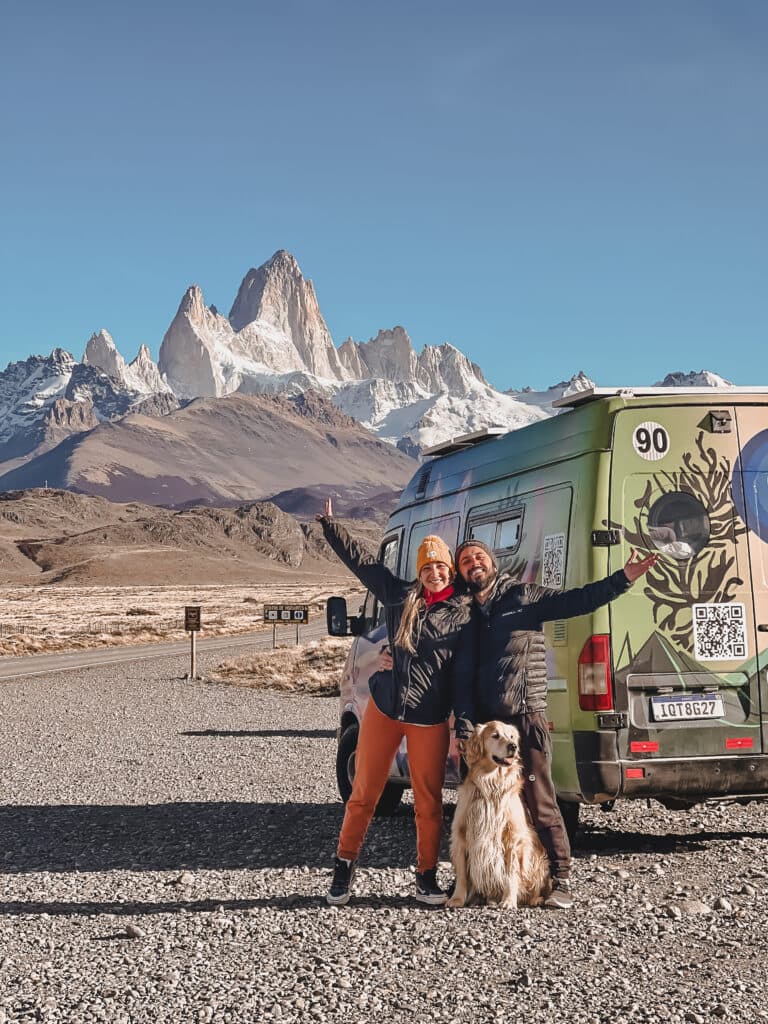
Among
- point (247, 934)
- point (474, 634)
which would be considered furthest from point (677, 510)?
point (247, 934)

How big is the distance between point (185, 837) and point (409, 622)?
3.63 meters

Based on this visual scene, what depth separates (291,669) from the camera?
31.0 meters

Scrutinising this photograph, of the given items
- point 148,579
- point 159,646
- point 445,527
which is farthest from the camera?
point 148,579

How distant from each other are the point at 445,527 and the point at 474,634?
2811mm

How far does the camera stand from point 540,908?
6.69m

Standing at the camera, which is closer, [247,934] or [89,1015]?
[89,1015]

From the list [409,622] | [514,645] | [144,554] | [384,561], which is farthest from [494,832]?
[144,554]

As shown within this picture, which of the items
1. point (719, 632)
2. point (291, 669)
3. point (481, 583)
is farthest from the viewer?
point (291, 669)

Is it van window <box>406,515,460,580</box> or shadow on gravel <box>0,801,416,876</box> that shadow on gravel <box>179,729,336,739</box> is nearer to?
shadow on gravel <box>0,801,416,876</box>

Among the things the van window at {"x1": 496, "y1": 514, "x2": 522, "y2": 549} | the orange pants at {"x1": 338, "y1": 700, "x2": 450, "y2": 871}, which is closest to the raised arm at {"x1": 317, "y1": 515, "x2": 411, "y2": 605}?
the orange pants at {"x1": 338, "y1": 700, "x2": 450, "y2": 871}

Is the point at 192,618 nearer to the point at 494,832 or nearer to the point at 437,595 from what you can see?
the point at 437,595

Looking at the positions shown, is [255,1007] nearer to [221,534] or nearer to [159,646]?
[159,646]

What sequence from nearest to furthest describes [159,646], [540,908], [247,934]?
[247,934] < [540,908] < [159,646]

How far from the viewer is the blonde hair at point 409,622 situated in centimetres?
662
